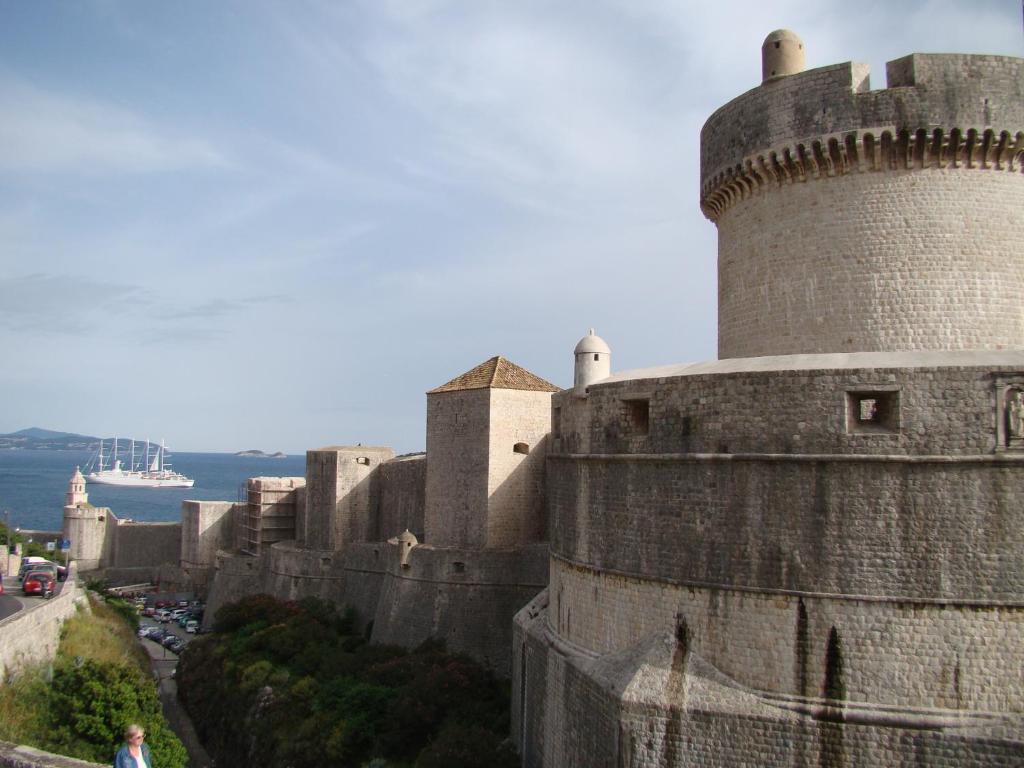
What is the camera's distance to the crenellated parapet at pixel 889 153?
1244 cm

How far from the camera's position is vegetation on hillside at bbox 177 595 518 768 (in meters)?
17.8

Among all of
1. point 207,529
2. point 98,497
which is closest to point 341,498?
point 207,529

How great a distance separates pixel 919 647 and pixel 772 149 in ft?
23.5

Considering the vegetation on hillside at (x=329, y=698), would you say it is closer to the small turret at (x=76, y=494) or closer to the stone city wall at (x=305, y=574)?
the stone city wall at (x=305, y=574)

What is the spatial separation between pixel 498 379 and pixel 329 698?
27.5 feet

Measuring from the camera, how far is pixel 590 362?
1420 cm

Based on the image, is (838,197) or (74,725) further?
(74,725)

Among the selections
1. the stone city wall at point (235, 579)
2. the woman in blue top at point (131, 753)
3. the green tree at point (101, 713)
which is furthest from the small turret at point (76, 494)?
the woman in blue top at point (131, 753)

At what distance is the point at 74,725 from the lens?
680 inches

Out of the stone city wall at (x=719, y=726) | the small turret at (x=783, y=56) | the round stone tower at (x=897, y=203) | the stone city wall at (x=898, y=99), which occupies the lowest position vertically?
the stone city wall at (x=719, y=726)

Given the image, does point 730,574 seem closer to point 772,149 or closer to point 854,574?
point 854,574

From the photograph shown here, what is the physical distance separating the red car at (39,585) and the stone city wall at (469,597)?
9.25 meters

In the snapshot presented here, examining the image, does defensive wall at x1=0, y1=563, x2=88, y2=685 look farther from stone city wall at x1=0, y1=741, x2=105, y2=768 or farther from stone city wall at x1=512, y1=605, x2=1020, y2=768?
stone city wall at x1=512, y1=605, x2=1020, y2=768

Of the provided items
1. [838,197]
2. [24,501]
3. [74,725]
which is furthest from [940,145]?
[24,501]
